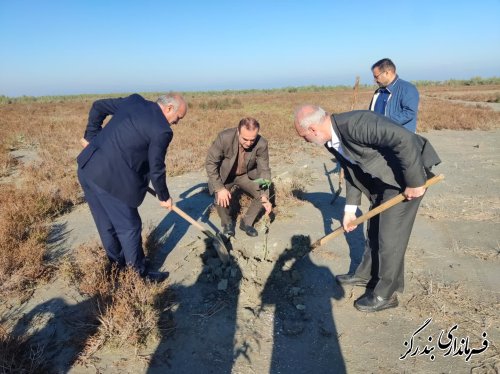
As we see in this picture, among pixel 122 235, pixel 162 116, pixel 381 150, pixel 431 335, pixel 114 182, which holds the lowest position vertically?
pixel 431 335

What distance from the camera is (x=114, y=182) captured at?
290 cm

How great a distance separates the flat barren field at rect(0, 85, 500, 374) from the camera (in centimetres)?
261

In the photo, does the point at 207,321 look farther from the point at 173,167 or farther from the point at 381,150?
the point at 173,167

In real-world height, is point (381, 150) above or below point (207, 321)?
above

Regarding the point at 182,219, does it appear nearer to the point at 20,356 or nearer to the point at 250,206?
the point at 250,206

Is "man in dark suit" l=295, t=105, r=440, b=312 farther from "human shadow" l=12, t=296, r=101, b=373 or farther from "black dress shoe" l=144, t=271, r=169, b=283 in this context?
"human shadow" l=12, t=296, r=101, b=373

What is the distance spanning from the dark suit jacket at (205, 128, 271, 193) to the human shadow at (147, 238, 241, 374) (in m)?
1.11

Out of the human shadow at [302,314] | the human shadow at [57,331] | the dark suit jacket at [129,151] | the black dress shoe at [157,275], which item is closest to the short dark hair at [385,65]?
the human shadow at [302,314]

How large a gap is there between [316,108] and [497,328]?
97.5 inches

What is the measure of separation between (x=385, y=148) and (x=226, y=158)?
2482 millimetres

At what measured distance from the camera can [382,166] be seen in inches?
101

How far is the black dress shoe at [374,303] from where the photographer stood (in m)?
3.04

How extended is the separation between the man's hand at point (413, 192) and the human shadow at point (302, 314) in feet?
4.47

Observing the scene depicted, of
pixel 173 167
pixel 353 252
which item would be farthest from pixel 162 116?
pixel 173 167
